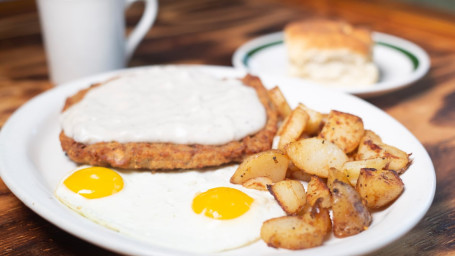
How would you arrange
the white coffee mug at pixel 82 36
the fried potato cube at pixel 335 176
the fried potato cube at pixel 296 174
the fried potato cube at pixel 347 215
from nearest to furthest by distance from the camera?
the fried potato cube at pixel 347 215 → the fried potato cube at pixel 335 176 → the fried potato cube at pixel 296 174 → the white coffee mug at pixel 82 36

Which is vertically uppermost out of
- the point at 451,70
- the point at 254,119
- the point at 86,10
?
the point at 86,10

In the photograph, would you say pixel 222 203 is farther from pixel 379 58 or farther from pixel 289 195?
pixel 379 58

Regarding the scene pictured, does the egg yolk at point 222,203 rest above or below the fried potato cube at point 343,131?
below

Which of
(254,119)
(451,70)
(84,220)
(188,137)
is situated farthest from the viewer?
(451,70)

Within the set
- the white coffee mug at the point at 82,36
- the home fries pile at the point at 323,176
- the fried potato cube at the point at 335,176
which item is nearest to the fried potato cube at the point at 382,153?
the home fries pile at the point at 323,176

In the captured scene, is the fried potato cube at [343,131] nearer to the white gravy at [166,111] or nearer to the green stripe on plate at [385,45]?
the white gravy at [166,111]

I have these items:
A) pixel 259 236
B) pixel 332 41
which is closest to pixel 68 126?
pixel 259 236

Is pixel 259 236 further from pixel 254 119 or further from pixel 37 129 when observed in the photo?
pixel 37 129
